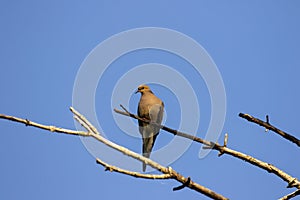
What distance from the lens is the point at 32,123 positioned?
9.52 ft

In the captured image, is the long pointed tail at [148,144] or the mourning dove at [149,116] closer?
the mourning dove at [149,116]

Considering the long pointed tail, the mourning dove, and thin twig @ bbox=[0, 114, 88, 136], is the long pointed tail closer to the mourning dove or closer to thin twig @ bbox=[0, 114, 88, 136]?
the mourning dove

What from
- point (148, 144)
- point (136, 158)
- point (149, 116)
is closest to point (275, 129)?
point (136, 158)

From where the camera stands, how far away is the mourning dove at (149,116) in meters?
8.95

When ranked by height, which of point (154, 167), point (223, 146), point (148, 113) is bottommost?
point (154, 167)

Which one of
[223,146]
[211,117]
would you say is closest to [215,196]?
[223,146]

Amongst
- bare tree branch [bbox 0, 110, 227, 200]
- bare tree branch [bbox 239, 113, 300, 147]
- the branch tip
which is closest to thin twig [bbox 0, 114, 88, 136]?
bare tree branch [bbox 0, 110, 227, 200]

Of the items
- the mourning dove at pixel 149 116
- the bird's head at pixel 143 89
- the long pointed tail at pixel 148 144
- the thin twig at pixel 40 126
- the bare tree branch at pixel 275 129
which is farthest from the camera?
the bird's head at pixel 143 89

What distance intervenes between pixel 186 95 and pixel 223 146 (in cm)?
351

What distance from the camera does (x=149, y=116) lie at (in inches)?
353

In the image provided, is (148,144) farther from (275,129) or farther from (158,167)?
(158,167)

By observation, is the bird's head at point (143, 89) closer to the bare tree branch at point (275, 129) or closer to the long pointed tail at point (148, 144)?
the long pointed tail at point (148, 144)

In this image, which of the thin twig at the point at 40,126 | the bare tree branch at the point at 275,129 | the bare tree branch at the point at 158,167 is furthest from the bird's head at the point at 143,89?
the thin twig at the point at 40,126

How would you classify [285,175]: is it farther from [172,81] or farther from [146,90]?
[146,90]
